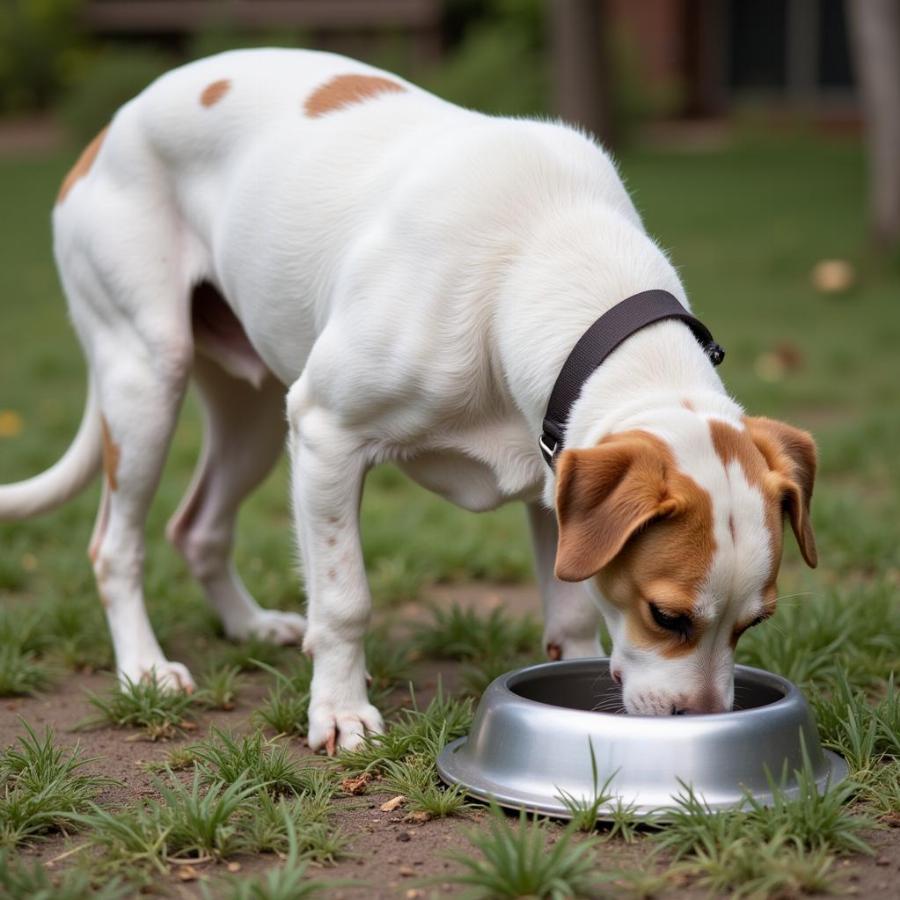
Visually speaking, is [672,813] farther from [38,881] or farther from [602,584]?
[38,881]

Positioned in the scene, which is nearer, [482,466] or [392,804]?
[392,804]

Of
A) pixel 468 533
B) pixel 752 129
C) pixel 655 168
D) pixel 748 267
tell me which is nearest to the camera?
pixel 468 533

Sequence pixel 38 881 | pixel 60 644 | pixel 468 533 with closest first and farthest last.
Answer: pixel 38 881, pixel 60 644, pixel 468 533

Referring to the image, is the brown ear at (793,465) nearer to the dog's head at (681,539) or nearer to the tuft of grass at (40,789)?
the dog's head at (681,539)

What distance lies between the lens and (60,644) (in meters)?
5.01

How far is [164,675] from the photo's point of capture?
456 centimetres

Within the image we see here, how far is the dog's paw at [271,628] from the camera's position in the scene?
16.9 feet

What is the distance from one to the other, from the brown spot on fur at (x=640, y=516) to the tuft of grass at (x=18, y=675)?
2.15 m

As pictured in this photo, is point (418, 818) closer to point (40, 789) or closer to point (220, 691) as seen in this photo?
point (40, 789)

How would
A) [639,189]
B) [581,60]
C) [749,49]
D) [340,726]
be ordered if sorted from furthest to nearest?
[749,49] < [581,60] < [639,189] < [340,726]

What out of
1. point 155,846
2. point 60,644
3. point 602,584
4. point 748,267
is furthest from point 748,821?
point 748,267

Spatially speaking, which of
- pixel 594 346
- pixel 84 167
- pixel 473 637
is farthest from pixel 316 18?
pixel 594 346

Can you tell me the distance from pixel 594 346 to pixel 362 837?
1.33 meters

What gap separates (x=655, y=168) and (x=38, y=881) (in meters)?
19.4
